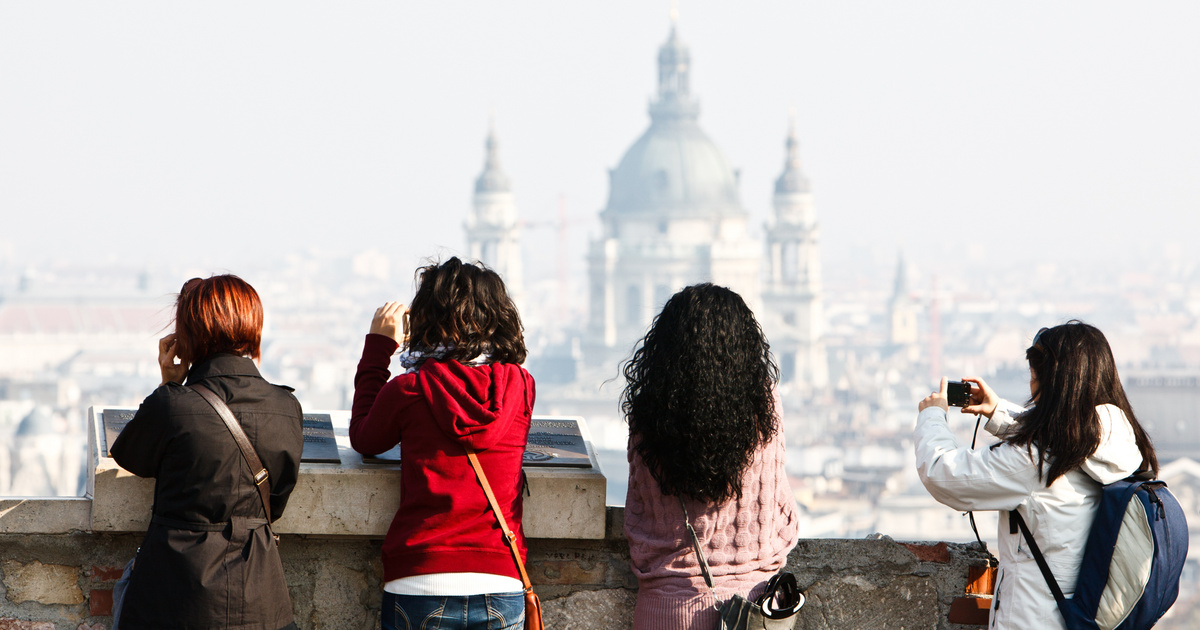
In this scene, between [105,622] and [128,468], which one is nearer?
[128,468]

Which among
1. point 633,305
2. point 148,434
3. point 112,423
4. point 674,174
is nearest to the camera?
point 148,434

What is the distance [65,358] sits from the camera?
224 feet

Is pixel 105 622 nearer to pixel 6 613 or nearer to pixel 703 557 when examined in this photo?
pixel 6 613

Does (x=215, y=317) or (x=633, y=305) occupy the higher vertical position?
(x=215, y=317)

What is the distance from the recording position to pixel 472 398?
151 cm

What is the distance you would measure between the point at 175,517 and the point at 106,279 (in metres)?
96.3

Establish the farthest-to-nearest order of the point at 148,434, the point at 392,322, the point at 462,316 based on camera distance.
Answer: the point at 392,322, the point at 462,316, the point at 148,434

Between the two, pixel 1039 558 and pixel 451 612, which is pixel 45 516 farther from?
pixel 1039 558

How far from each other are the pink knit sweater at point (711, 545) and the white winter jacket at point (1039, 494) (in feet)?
0.68

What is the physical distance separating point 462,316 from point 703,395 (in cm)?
29

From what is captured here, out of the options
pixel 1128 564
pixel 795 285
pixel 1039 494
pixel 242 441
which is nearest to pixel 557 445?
pixel 242 441

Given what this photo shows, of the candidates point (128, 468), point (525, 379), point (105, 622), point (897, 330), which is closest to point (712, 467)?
point (525, 379)

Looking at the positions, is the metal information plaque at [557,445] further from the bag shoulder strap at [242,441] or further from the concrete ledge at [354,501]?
the bag shoulder strap at [242,441]

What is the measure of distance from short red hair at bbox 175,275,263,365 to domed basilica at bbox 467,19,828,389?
199ft
